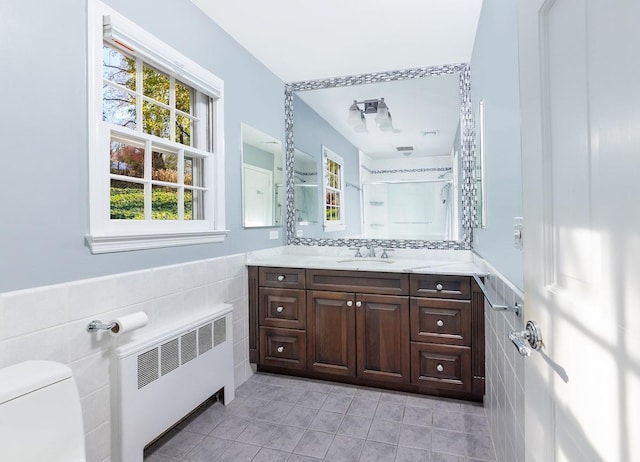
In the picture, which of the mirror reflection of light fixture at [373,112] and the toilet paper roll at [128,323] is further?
the mirror reflection of light fixture at [373,112]

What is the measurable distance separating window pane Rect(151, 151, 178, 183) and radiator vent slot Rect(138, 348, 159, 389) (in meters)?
0.91

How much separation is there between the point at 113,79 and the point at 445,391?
261 centimetres

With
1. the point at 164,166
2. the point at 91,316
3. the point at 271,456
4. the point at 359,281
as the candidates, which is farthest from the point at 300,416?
the point at 164,166

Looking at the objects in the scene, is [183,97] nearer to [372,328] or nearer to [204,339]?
[204,339]

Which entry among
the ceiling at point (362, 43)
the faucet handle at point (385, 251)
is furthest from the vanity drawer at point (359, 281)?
the ceiling at point (362, 43)

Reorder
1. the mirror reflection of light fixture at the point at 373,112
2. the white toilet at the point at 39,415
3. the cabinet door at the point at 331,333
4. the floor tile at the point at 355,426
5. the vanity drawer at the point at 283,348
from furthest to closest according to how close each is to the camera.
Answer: the mirror reflection of light fixture at the point at 373,112
the vanity drawer at the point at 283,348
the cabinet door at the point at 331,333
the floor tile at the point at 355,426
the white toilet at the point at 39,415

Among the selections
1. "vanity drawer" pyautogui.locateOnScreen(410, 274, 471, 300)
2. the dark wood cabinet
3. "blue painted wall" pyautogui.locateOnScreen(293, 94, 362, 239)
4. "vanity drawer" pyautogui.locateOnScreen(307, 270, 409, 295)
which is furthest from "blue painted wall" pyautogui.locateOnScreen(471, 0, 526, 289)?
"blue painted wall" pyautogui.locateOnScreen(293, 94, 362, 239)

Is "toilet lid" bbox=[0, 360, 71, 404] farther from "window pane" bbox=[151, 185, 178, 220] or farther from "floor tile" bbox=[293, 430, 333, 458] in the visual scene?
"floor tile" bbox=[293, 430, 333, 458]

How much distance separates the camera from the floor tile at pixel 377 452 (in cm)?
173

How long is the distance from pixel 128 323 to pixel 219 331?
0.75 meters

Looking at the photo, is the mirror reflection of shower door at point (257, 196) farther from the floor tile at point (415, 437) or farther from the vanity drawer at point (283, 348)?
the floor tile at point (415, 437)

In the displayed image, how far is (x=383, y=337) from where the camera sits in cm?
237

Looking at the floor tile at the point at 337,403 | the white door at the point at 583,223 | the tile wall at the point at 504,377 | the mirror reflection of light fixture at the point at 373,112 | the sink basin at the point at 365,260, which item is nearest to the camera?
the white door at the point at 583,223

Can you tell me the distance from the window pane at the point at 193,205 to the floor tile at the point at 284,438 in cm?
135
